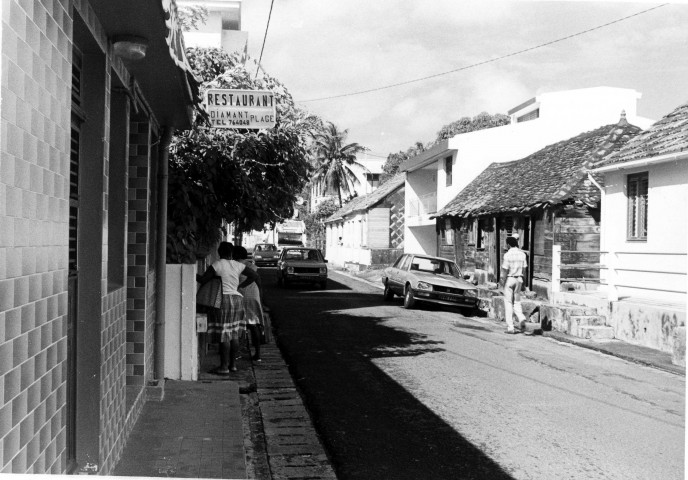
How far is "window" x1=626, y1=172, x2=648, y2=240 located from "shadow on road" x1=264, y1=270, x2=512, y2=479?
582 centimetres

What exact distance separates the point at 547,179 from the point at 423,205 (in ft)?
44.0

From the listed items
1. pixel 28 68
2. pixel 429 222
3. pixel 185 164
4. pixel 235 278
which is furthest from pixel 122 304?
pixel 429 222

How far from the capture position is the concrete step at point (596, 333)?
13734mm

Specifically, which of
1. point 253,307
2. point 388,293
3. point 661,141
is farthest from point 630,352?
point 388,293

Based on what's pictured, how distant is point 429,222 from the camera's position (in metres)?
32.6

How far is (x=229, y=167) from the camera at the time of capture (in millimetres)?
10664

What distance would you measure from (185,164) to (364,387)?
4085mm

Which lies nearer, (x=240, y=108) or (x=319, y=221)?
(x=240, y=108)

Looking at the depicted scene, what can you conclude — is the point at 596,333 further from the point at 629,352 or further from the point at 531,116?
the point at 531,116

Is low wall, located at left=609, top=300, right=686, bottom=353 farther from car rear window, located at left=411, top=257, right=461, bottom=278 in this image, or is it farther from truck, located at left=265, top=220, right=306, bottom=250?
truck, located at left=265, top=220, right=306, bottom=250

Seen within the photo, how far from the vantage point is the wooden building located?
19.1 m

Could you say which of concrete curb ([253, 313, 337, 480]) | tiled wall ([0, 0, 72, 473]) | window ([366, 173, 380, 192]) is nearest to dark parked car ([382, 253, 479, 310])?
concrete curb ([253, 313, 337, 480])

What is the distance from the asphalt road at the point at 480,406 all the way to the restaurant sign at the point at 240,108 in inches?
128

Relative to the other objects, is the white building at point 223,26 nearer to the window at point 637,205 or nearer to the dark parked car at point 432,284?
the dark parked car at point 432,284
